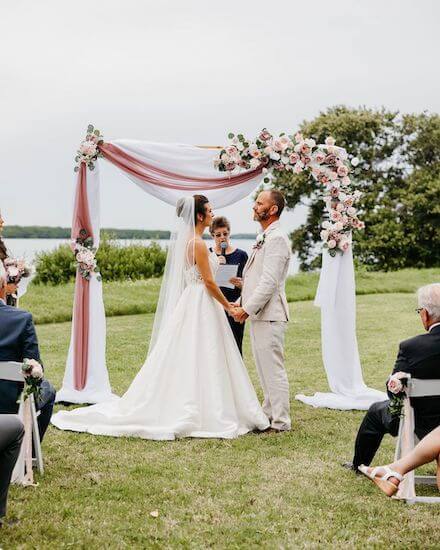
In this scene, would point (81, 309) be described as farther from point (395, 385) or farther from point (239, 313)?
point (395, 385)

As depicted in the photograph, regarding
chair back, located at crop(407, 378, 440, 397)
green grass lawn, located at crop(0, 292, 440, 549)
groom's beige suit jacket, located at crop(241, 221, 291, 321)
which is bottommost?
green grass lawn, located at crop(0, 292, 440, 549)

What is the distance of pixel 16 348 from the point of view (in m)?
4.75

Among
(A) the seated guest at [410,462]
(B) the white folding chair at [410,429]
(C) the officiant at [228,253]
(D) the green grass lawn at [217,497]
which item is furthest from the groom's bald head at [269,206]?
(A) the seated guest at [410,462]

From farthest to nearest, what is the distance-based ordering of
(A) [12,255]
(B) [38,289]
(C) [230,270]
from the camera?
1. (B) [38,289]
2. (C) [230,270]
3. (A) [12,255]

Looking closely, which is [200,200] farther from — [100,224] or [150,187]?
[100,224]

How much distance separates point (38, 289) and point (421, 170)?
50.5 ft

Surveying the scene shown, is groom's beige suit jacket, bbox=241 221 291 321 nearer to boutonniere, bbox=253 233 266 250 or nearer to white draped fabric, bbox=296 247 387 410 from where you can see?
boutonniere, bbox=253 233 266 250

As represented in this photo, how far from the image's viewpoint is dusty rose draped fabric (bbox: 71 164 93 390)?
26.9ft

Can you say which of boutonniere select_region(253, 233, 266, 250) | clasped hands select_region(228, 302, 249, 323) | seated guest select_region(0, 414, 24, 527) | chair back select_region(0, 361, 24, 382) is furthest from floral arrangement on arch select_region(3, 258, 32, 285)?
boutonniere select_region(253, 233, 266, 250)

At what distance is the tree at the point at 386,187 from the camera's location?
86.1 feet

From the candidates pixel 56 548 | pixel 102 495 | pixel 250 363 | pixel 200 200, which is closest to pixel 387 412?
pixel 102 495

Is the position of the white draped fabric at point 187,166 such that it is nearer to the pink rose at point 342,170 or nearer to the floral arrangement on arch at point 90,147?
the floral arrangement on arch at point 90,147

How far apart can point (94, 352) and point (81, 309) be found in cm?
50

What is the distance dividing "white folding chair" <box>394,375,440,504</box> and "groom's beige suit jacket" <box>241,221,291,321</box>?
81.2 inches
